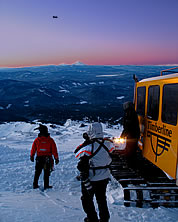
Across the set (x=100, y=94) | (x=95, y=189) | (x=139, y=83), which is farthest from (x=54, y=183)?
(x=100, y=94)

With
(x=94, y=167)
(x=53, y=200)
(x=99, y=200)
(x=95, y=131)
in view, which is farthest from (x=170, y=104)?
(x=53, y=200)

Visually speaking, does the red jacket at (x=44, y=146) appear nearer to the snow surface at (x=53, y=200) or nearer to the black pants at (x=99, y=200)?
the snow surface at (x=53, y=200)

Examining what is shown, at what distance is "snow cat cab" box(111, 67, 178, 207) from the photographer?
4879 millimetres

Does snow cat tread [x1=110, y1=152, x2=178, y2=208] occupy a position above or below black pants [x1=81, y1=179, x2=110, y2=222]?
below

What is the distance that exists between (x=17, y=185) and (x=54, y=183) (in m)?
1.04

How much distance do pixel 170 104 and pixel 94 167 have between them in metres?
2.81

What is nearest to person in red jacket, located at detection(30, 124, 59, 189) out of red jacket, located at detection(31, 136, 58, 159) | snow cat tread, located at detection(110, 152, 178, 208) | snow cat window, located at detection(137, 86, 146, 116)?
red jacket, located at detection(31, 136, 58, 159)

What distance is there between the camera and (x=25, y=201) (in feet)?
15.3

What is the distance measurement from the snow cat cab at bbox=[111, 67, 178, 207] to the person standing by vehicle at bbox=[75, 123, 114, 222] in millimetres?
1549

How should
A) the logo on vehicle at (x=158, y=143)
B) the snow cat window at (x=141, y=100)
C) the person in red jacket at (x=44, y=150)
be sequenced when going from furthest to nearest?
1. the snow cat window at (x=141, y=100)
2. the person in red jacket at (x=44, y=150)
3. the logo on vehicle at (x=158, y=143)

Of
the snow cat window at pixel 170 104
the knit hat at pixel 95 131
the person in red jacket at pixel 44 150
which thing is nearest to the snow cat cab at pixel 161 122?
the snow cat window at pixel 170 104

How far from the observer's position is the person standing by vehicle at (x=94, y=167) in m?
3.27

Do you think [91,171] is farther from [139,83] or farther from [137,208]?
[139,83]

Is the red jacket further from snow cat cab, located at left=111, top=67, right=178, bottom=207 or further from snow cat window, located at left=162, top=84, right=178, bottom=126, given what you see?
snow cat window, located at left=162, top=84, right=178, bottom=126
